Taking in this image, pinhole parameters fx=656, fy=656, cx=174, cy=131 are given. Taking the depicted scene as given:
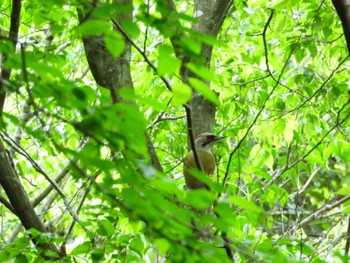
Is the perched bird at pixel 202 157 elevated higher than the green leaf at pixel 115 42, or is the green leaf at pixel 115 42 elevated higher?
the perched bird at pixel 202 157

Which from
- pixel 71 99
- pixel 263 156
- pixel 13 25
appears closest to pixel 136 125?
pixel 71 99

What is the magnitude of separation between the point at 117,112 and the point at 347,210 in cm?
169

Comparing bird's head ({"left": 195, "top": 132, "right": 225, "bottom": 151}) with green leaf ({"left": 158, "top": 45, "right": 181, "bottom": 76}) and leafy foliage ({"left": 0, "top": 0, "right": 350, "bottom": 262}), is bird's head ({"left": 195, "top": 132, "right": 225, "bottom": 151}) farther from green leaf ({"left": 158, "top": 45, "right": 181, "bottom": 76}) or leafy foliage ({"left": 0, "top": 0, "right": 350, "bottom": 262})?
green leaf ({"left": 158, "top": 45, "right": 181, "bottom": 76})

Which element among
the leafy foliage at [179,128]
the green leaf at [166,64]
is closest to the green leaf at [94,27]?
the leafy foliage at [179,128]

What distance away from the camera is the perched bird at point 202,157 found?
4.45 metres

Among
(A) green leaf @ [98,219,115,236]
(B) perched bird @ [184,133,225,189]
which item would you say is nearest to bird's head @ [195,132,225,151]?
(B) perched bird @ [184,133,225,189]

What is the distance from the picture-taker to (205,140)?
468 cm

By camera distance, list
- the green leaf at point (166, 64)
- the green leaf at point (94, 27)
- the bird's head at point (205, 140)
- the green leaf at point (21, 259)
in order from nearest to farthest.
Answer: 1. the green leaf at point (94, 27)
2. the green leaf at point (166, 64)
3. the green leaf at point (21, 259)
4. the bird's head at point (205, 140)

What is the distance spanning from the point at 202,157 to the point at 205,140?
0.42 m

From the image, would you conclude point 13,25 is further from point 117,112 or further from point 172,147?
point 117,112

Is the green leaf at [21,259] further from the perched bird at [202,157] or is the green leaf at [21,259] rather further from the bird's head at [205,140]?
the bird's head at [205,140]

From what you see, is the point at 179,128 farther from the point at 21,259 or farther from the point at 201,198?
the point at 201,198

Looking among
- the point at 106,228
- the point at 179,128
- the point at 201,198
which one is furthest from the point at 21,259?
the point at 179,128

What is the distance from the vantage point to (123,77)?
13.7 ft
